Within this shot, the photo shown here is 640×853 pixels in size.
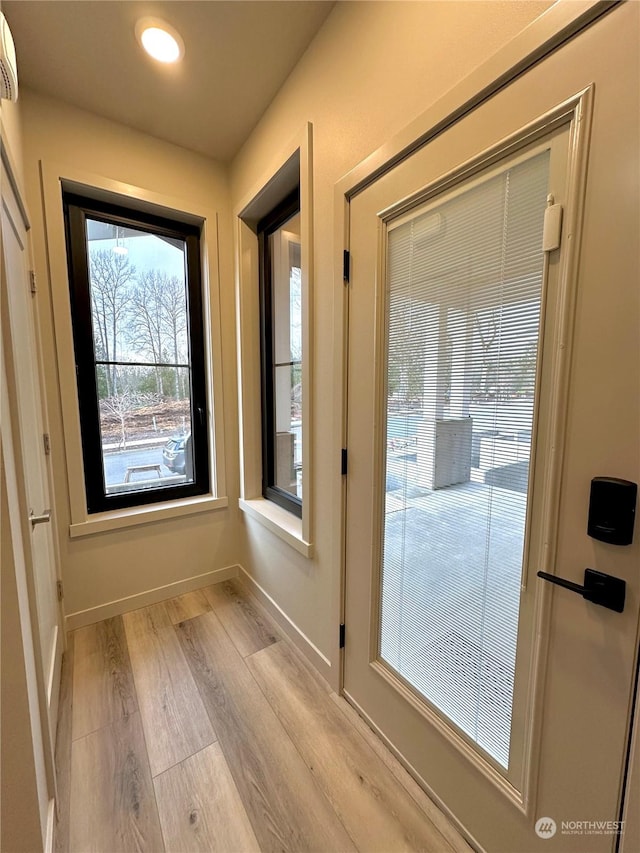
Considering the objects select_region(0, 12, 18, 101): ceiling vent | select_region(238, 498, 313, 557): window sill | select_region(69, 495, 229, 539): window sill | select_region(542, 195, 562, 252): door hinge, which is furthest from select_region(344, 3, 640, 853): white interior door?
select_region(69, 495, 229, 539): window sill

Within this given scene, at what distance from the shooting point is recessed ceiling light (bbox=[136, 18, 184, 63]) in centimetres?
136

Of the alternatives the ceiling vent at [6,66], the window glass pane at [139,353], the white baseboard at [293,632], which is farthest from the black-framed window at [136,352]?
the ceiling vent at [6,66]

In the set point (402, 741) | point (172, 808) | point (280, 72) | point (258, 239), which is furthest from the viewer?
point (258, 239)

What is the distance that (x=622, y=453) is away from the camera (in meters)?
0.71

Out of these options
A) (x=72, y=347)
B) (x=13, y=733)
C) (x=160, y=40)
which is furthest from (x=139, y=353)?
(x=13, y=733)

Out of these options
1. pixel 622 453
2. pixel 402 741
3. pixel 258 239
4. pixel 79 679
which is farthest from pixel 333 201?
pixel 79 679

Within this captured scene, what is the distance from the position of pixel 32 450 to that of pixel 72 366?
0.66 m

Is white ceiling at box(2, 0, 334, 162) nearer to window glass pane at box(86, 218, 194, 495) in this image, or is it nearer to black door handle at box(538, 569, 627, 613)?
window glass pane at box(86, 218, 194, 495)

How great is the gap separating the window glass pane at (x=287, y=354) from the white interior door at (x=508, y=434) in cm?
76

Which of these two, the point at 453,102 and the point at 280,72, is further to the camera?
the point at 280,72

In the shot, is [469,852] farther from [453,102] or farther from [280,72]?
[280,72]

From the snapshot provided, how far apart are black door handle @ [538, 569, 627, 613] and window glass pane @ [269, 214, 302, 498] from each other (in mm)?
1434

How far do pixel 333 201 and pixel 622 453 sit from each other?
1.34 metres

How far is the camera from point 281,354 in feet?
7.30
